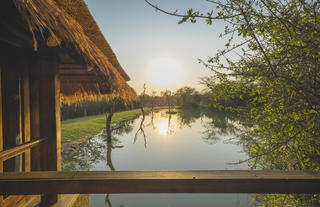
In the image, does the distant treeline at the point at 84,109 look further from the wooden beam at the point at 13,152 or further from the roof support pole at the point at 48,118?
the wooden beam at the point at 13,152

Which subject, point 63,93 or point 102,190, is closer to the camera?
point 102,190

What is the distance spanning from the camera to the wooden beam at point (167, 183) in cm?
79

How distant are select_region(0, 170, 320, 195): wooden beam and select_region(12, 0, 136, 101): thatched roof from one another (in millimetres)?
936

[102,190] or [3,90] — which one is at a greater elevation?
[3,90]

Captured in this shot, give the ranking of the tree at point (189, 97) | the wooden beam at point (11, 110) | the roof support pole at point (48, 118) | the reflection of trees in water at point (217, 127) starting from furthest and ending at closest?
the tree at point (189, 97)
the reflection of trees in water at point (217, 127)
the roof support pole at point (48, 118)
the wooden beam at point (11, 110)

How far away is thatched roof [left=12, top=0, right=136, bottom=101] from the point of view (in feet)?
3.71

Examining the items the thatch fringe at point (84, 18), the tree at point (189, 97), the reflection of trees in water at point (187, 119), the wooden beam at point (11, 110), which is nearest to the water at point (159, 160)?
the wooden beam at point (11, 110)

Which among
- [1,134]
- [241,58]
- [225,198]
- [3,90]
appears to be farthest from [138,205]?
[241,58]

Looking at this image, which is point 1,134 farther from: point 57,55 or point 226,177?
Answer: point 226,177

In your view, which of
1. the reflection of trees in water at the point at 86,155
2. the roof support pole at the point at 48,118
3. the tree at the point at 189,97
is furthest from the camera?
the tree at the point at 189,97

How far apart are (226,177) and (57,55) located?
228cm

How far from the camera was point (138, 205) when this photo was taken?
4.53 metres

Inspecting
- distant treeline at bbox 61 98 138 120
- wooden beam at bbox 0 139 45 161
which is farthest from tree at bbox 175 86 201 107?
wooden beam at bbox 0 139 45 161

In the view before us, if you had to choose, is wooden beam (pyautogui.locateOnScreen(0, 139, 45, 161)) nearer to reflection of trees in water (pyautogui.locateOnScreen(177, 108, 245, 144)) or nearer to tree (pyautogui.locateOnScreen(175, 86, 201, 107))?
reflection of trees in water (pyautogui.locateOnScreen(177, 108, 245, 144))
